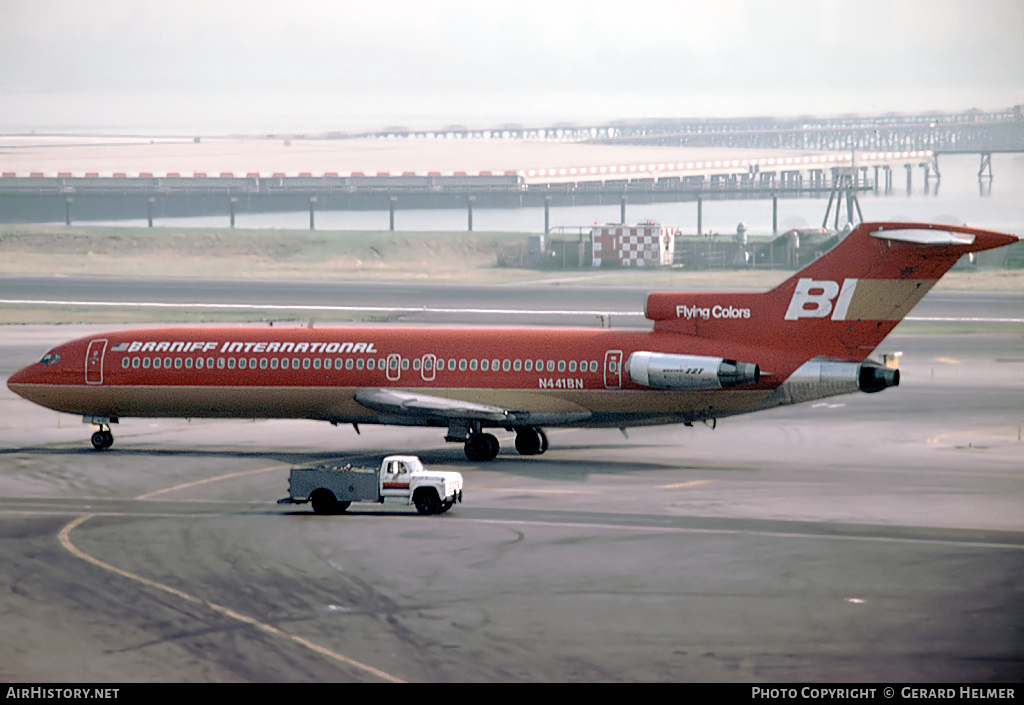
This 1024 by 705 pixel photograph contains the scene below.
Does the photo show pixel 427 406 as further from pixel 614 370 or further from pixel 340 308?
pixel 340 308

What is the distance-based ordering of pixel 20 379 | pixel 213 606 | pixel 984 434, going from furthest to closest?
pixel 984 434
pixel 20 379
pixel 213 606

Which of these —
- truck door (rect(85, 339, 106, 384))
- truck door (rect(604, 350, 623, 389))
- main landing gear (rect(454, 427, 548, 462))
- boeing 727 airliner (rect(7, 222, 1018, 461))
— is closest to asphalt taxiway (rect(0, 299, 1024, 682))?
main landing gear (rect(454, 427, 548, 462))

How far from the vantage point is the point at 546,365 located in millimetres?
46156

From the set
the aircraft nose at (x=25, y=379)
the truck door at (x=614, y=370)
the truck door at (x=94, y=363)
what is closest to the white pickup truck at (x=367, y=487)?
the truck door at (x=614, y=370)

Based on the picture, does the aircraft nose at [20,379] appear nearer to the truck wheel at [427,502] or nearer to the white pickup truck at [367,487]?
the white pickup truck at [367,487]

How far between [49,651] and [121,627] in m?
1.75

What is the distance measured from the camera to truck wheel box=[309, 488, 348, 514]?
37.1 metres

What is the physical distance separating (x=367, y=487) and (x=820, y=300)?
1658cm

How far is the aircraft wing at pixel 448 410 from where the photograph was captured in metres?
45.9

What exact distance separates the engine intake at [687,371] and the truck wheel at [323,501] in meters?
12.3

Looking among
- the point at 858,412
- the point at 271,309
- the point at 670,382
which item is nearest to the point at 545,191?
the point at 271,309

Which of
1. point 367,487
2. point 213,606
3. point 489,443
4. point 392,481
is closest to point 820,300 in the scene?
point 489,443

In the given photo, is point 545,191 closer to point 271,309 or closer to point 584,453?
point 271,309

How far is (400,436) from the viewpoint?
176 feet
